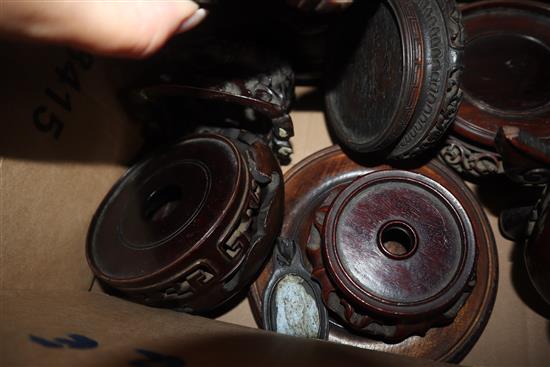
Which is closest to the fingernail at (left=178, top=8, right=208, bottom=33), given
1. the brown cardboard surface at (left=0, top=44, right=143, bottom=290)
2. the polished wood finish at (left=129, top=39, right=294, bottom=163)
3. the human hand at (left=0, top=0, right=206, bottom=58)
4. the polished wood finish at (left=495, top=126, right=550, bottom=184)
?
the human hand at (left=0, top=0, right=206, bottom=58)

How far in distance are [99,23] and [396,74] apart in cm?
66

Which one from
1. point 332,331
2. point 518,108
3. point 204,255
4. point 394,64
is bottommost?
point 332,331

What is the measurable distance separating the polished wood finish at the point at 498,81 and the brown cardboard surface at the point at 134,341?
1.89 ft

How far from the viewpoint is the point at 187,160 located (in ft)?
3.51

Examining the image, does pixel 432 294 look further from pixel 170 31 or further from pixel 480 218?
pixel 170 31

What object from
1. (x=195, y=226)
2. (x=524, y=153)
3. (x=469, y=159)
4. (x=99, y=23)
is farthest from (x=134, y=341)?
(x=469, y=159)

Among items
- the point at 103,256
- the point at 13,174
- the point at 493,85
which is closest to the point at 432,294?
the point at 493,85

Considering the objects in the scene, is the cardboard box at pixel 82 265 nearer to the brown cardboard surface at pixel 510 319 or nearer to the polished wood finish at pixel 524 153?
the brown cardboard surface at pixel 510 319

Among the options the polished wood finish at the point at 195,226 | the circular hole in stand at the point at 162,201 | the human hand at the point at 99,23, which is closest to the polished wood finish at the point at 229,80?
the polished wood finish at the point at 195,226

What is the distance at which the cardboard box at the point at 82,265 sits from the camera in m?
0.64

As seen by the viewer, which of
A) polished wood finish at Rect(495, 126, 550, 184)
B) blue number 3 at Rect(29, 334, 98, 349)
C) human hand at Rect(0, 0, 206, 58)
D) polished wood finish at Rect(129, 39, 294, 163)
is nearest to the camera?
human hand at Rect(0, 0, 206, 58)

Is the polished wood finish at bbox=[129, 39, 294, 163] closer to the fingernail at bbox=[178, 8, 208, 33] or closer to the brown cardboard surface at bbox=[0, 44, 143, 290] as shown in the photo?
the brown cardboard surface at bbox=[0, 44, 143, 290]

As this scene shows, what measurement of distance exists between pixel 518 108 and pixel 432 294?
564 mm

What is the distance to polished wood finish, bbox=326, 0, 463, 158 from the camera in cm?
90
